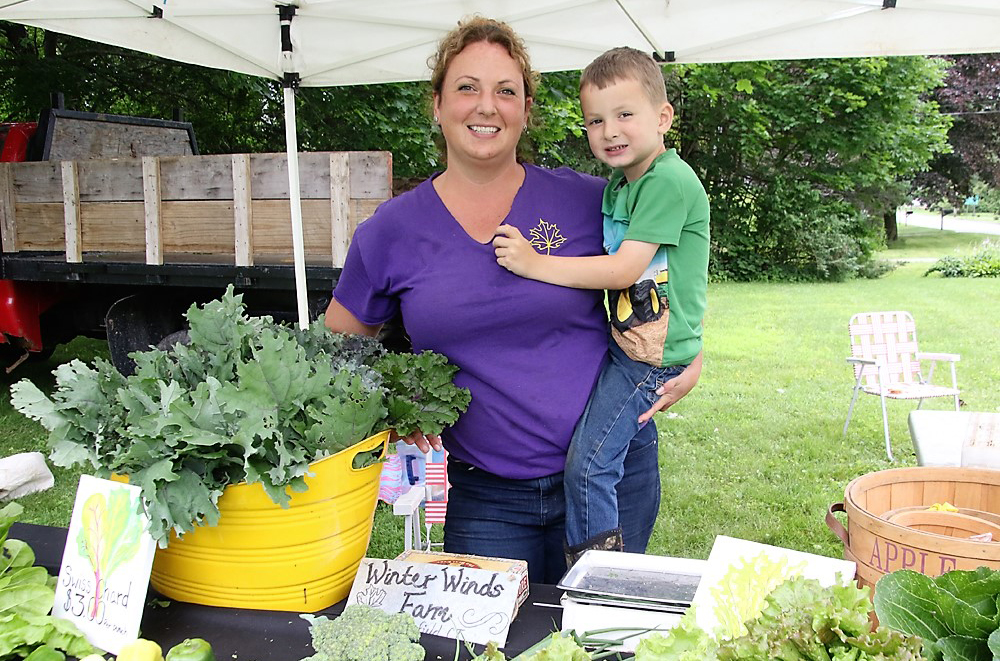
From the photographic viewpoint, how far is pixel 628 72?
2061mm

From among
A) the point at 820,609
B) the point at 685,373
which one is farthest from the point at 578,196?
the point at 820,609

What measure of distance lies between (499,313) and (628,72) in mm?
771

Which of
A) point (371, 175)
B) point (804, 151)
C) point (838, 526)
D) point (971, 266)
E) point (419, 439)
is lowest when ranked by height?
point (971, 266)

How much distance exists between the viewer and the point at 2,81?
30.8ft

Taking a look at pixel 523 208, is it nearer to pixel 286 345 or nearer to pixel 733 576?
pixel 286 345

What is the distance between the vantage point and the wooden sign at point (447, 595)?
1.41 meters

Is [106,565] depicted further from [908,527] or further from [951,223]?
[951,223]

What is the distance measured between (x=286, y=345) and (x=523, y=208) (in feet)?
2.48

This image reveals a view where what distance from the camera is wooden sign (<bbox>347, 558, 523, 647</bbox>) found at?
1.41m

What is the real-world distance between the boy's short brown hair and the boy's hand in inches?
22.5

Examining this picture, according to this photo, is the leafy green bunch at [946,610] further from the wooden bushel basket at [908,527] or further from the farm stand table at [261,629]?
the farm stand table at [261,629]

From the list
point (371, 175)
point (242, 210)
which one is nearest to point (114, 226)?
point (242, 210)

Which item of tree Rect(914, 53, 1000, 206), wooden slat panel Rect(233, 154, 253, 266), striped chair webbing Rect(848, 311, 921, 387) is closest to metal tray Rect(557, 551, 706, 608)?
wooden slat panel Rect(233, 154, 253, 266)

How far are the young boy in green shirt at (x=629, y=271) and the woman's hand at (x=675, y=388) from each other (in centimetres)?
2
